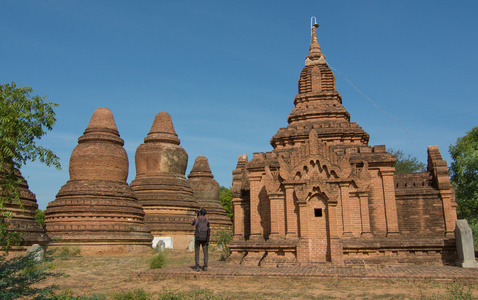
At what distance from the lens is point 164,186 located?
30.5 meters

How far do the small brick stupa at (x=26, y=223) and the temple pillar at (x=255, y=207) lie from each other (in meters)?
10.4

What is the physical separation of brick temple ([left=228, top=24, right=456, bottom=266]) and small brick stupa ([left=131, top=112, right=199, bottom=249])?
37.5ft

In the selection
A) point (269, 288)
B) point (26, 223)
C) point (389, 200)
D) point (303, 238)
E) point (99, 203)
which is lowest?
point (269, 288)

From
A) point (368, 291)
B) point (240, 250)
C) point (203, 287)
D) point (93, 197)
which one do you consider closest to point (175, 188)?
point (93, 197)

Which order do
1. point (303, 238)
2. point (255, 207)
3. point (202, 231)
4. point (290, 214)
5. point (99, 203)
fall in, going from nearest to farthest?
point (202, 231) < point (303, 238) < point (290, 214) < point (255, 207) < point (99, 203)

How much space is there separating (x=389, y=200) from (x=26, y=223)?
652 inches

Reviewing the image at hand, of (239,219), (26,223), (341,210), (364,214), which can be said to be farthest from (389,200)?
(26,223)

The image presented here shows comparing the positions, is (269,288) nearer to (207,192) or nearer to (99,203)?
(99,203)

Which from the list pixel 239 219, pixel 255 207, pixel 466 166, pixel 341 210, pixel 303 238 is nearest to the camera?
pixel 303 238

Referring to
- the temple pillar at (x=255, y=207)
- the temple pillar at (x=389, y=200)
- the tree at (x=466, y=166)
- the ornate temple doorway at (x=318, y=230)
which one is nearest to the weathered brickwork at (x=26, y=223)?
the temple pillar at (x=255, y=207)

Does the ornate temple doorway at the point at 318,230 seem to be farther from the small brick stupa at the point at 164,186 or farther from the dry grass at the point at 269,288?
the small brick stupa at the point at 164,186

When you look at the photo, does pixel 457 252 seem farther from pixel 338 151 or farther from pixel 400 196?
pixel 338 151

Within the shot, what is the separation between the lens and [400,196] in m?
17.2

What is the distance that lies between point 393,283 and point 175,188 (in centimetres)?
2204
